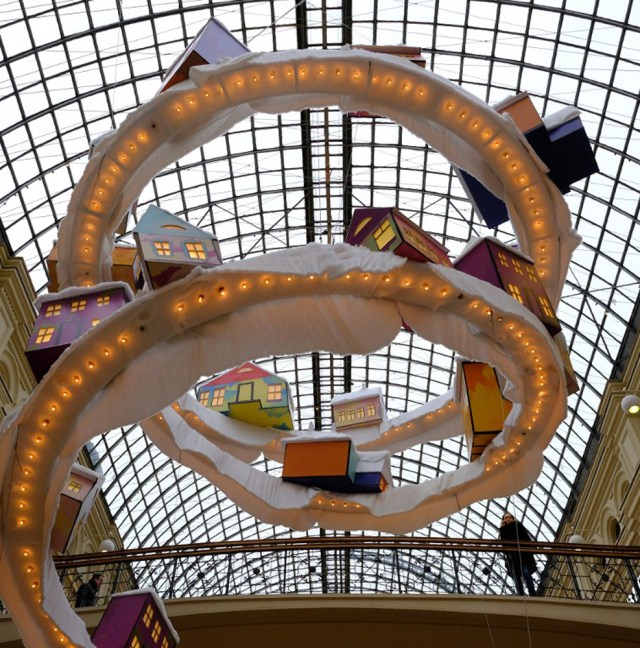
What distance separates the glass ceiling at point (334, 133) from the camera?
2692cm

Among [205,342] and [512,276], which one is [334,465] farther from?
[205,342]

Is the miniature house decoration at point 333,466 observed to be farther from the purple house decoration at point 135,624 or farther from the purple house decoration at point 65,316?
the purple house decoration at point 65,316

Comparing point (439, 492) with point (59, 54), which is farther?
point (59, 54)

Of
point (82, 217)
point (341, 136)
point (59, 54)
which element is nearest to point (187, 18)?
point (59, 54)

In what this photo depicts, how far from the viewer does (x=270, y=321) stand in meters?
11.6

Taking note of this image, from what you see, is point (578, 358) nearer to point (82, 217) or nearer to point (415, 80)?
point (415, 80)

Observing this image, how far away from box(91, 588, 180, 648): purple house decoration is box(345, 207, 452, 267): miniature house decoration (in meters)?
6.18

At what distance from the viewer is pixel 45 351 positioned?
11859 millimetres

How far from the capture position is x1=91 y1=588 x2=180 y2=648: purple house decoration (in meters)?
11.4

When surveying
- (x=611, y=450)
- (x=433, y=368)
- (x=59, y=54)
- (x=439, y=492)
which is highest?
(x=59, y=54)

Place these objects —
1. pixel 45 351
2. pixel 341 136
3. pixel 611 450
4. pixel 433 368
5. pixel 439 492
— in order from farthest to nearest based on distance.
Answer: pixel 433 368, pixel 341 136, pixel 611 450, pixel 439 492, pixel 45 351

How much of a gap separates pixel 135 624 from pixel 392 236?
263 inches

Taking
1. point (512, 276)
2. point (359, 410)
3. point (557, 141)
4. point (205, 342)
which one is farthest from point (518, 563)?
point (205, 342)

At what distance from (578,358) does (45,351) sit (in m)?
28.0
